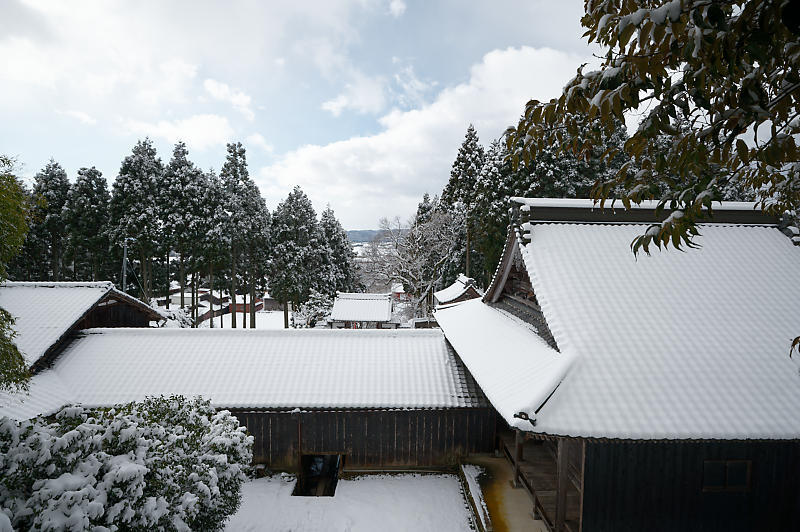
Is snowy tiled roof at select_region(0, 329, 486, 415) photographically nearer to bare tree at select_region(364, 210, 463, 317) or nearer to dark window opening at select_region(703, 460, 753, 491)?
dark window opening at select_region(703, 460, 753, 491)

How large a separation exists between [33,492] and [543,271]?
8172 millimetres

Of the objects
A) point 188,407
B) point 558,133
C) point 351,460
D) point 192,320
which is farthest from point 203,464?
point 192,320

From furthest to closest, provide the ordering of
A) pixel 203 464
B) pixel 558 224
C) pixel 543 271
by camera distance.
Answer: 1. pixel 558 224
2. pixel 543 271
3. pixel 203 464

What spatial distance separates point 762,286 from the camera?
8281 millimetres

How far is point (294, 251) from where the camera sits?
31.3m

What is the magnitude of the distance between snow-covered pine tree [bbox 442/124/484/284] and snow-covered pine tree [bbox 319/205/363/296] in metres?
10.5

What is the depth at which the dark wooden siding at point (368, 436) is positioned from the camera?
10.4 meters

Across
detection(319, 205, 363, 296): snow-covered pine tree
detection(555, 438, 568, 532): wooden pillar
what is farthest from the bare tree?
detection(555, 438, 568, 532): wooden pillar

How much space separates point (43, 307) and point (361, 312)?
2105 cm

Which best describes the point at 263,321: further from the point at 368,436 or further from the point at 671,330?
the point at 671,330

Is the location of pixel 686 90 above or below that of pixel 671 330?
above

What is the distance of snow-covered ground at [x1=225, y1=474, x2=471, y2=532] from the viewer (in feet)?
27.1

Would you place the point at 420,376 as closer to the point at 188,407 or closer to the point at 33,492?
the point at 188,407

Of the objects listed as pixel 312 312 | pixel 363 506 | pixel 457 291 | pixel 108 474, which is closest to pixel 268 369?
pixel 363 506
